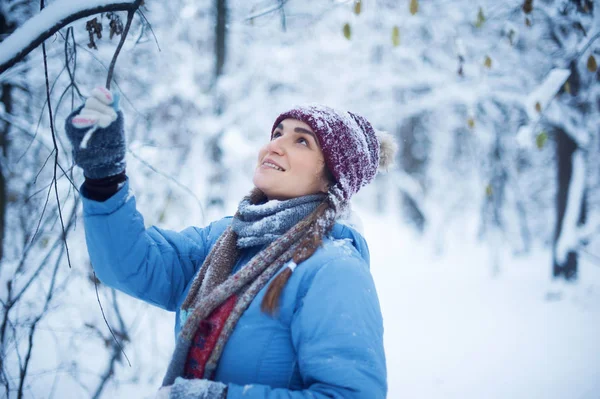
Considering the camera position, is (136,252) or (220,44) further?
(220,44)

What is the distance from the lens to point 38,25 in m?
1.16

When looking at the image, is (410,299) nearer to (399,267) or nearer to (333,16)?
(399,267)

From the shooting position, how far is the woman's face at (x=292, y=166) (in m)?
1.52

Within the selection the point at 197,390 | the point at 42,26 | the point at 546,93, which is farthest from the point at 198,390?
the point at 546,93

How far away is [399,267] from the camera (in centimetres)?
840

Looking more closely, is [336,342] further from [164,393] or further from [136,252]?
[136,252]

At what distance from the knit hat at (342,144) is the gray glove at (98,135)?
748 millimetres

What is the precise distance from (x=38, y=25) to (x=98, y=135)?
0.43 meters

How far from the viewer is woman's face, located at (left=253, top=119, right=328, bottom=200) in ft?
4.98

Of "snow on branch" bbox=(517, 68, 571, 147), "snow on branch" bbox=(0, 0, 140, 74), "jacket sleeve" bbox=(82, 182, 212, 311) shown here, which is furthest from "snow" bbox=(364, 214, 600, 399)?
"snow on branch" bbox=(0, 0, 140, 74)

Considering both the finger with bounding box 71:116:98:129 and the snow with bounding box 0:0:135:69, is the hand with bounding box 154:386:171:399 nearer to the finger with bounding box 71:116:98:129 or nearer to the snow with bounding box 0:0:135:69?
the finger with bounding box 71:116:98:129

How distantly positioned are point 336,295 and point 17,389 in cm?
201

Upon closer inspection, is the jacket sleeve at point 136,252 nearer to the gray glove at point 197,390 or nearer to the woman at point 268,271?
the woman at point 268,271

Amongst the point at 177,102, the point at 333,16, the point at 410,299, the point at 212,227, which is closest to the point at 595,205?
the point at 410,299
